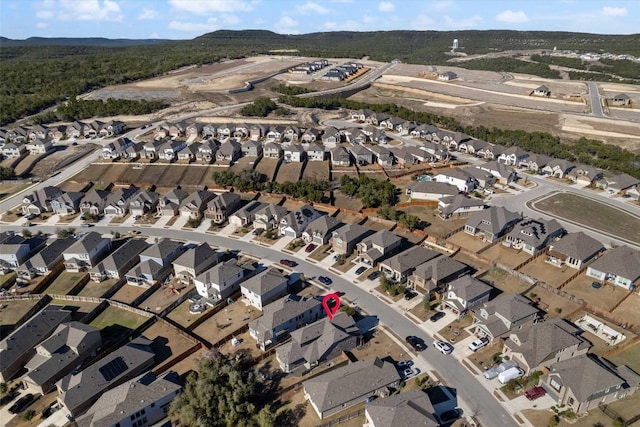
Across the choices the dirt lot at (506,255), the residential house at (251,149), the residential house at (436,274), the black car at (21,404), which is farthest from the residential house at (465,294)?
the residential house at (251,149)

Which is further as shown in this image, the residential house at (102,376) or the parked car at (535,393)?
the residential house at (102,376)

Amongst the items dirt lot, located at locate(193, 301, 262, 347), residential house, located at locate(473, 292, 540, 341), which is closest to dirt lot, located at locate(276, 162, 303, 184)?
dirt lot, located at locate(193, 301, 262, 347)

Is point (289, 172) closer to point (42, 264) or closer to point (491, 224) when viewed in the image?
point (491, 224)

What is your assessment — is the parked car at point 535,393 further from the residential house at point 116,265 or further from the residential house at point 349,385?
the residential house at point 116,265

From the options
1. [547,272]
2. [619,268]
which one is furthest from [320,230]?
[619,268]

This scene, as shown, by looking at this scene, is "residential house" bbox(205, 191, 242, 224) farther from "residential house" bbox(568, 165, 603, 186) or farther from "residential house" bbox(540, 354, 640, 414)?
"residential house" bbox(568, 165, 603, 186)

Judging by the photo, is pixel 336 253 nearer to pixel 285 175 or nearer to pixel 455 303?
pixel 455 303

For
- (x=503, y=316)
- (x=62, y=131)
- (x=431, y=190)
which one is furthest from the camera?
(x=62, y=131)
